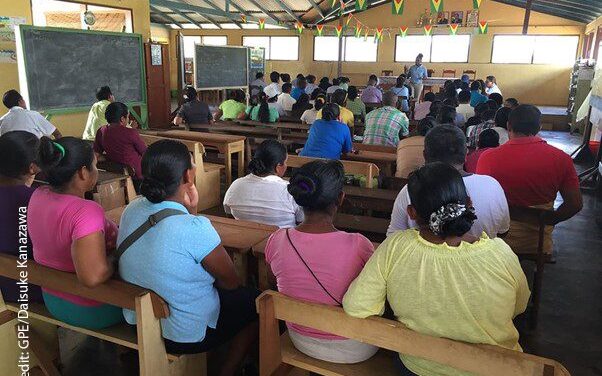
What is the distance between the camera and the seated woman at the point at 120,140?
3932 mm

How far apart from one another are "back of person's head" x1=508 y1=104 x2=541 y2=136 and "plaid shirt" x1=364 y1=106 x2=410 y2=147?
2004mm

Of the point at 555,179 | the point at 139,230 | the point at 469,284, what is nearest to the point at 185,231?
the point at 139,230

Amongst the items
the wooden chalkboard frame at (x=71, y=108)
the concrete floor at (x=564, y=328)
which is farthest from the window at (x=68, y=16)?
the concrete floor at (x=564, y=328)

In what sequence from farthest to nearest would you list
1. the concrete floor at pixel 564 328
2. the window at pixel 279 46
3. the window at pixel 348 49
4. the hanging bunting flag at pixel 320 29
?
the window at pixel 279 46, the window at pixel 348 49, the hanging bunting flag at pixel 320 29, the concrete floor at pixel 564 328

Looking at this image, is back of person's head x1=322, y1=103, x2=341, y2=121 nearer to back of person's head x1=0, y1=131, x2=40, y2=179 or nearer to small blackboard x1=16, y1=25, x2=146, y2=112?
back of person's head x1=0, y1=131, x2=40, y2=179

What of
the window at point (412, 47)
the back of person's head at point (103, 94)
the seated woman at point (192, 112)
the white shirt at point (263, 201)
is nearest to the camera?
the white shirt at point (263, 201)

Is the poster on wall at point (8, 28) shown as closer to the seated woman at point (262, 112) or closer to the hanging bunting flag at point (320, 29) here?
the seated woman at point (262, 112)

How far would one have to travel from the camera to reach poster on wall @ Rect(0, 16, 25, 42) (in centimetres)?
640

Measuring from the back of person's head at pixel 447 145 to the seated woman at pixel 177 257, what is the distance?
1100mm

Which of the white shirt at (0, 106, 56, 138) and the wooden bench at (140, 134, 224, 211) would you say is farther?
the white shirt at (0, 106, 56, 138)

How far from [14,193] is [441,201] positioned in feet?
5.43

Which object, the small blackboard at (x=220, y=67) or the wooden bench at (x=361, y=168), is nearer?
the wooden bench at (x=361, y=168)

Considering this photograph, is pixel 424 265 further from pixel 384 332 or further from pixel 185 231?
pixel 185 231

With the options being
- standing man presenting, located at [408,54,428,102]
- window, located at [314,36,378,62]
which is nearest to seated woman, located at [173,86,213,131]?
standing man presenting, located at [408,54,428,102]
